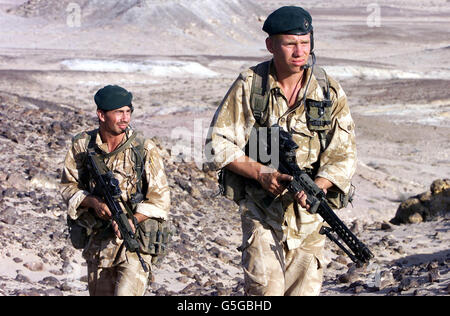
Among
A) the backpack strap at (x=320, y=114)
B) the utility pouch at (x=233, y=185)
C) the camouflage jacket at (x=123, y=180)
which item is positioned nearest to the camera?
the backpack strap at (x=320, y=114)

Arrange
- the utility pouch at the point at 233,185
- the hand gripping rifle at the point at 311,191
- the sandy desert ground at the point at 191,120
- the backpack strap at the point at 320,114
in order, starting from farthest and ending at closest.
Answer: the sandy desert ground at the point at 191,120 < the utility pouch at the point at 233,185 < the backpack strap at the point at 320,114 < the hand gripping rifle at the point at 311,191

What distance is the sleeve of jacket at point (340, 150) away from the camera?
3969 mm

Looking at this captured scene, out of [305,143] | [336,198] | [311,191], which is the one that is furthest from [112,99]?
[336,198]

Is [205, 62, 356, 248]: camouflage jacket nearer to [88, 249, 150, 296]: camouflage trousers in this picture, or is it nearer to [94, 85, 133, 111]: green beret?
[94, 85, 133, 111]: green beret

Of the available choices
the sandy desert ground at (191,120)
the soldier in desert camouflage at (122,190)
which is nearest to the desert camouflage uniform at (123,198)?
the soldier in desert camouflage at (122,190)

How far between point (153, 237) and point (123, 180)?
0.33m

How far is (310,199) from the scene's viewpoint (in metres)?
3.84

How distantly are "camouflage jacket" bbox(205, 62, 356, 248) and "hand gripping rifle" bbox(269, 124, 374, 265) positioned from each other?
0.09 meters

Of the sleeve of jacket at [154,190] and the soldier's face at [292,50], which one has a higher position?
the soldier's face at [292,50]

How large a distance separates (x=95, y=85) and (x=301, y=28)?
20756 millimetres

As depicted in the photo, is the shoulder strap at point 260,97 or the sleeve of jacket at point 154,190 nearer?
the shoulder strap at point 260,97

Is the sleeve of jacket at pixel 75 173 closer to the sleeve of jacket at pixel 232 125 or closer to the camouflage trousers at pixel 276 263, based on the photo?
the sleeve of jacket at pixel 232 125

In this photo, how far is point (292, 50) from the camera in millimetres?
3910

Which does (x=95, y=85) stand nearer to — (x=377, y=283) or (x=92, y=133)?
(x=377, y=283)
